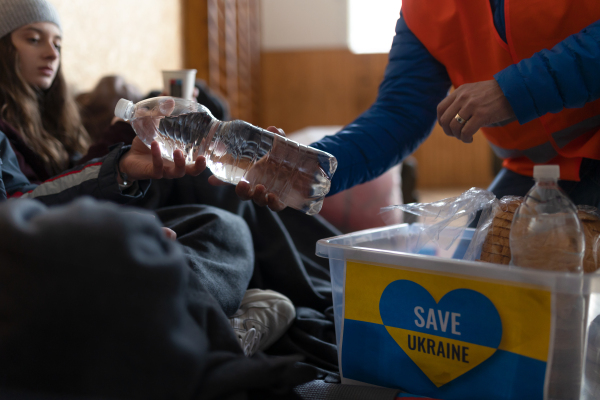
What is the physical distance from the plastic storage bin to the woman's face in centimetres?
90

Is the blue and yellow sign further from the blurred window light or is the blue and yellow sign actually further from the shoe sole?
the blurred window light

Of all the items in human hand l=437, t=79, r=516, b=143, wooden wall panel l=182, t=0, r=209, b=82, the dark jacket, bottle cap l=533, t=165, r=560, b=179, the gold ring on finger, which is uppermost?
wooden wall panel l=182, t=0, r=209, b=82

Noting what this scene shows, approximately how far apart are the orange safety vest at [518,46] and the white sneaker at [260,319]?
540mm

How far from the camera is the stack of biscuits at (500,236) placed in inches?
26.2

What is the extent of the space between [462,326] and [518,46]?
493 millimetres

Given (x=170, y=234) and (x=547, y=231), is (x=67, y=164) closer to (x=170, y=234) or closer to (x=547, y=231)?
(x=170, y=234)

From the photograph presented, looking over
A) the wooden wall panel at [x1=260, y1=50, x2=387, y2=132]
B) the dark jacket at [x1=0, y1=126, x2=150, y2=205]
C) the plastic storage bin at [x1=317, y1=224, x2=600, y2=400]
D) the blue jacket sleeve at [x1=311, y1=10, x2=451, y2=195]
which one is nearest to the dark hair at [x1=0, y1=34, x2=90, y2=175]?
the dark jacket at [x1=0, y1=126, x2=150, y2=205]

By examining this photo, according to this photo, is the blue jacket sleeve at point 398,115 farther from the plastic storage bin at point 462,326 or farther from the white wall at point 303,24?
the white wall at point 303,24

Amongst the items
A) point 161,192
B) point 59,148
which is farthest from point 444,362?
point 59,148

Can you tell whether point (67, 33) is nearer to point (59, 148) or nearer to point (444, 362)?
point (59, 148)

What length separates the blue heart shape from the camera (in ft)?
1.89

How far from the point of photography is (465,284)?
0.58 m

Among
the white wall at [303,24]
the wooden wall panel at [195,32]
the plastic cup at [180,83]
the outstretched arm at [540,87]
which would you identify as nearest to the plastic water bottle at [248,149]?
the plastic cup at [180,83]

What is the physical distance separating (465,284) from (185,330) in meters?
0.34
